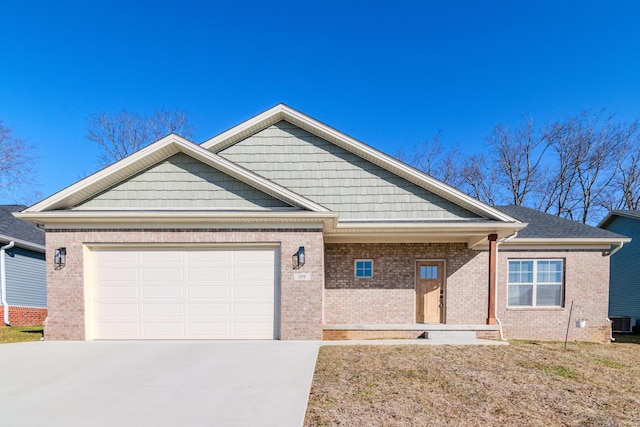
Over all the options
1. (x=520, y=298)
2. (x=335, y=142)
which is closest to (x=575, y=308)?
(x=520, y=298)

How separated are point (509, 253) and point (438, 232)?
3.31 metres

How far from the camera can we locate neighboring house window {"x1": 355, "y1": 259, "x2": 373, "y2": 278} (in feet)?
34.8

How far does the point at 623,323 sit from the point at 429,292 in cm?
1041

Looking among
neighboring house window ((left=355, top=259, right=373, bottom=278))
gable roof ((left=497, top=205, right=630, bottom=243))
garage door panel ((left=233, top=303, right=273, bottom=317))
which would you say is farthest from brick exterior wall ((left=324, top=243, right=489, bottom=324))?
garage door panel ((left=233, top=303, right=273, bottom=317))

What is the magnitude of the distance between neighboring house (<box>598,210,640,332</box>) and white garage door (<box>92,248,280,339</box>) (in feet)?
51.2

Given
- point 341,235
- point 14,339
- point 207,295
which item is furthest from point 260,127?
point 14,339

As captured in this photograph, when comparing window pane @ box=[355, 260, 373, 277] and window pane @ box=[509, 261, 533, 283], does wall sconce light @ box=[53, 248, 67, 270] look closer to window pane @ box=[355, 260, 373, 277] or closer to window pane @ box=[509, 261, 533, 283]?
window pane @ box=[355, 260, 373, 277]

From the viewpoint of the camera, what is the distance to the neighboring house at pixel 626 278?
1430 centimetres

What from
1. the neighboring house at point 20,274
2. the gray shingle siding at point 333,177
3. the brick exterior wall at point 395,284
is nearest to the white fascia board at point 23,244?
the neighboring house at point 20,274

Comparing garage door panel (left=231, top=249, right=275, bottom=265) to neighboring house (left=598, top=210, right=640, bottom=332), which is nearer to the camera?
garage door panel (left=231, top=249, right=275, bottom=265)

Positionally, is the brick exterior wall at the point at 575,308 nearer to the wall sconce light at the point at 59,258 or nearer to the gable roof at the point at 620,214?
the gable roof at the point at 620,214

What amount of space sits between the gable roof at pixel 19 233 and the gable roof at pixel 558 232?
1733 centimetres

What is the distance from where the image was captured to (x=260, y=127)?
1031 cm

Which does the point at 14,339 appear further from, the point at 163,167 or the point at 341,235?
the point at 341,235
